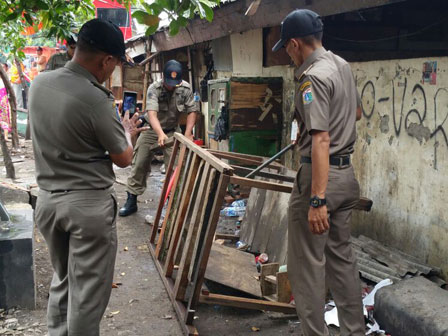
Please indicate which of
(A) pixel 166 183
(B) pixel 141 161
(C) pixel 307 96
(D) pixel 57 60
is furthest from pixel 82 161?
(D) pixel 57 60

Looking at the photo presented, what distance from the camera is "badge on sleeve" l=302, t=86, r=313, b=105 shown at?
297 centimetres

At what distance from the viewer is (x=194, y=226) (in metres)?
4.01

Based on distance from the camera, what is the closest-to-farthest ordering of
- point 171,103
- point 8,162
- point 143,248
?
point 143,248
point 171,103
point 8,162

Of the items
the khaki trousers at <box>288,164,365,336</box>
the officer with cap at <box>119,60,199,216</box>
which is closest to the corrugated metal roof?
the khaki trousers at <box>288,164,365,336</box>

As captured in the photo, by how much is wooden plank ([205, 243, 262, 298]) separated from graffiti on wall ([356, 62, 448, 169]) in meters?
1.97

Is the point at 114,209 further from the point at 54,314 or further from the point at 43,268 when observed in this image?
the point at 43,268

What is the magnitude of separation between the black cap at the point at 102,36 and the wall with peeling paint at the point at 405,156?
9.96 feet

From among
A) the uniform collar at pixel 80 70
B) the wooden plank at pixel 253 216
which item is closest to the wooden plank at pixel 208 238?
the uniform collar at pixel 80 70

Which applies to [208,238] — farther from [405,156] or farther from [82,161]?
[405,156]

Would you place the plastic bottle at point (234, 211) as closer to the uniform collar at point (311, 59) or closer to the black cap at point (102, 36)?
the uniform collar at point (311, 59)

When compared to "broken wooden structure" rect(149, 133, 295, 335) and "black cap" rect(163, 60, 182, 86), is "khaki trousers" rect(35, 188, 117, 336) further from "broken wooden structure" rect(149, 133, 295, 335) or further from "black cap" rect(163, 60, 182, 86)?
"black cap" rect(163, 60, 182, 86)

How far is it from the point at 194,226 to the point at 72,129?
5.43ft

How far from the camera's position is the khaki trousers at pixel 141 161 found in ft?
23.3

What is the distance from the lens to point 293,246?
10.7ft
